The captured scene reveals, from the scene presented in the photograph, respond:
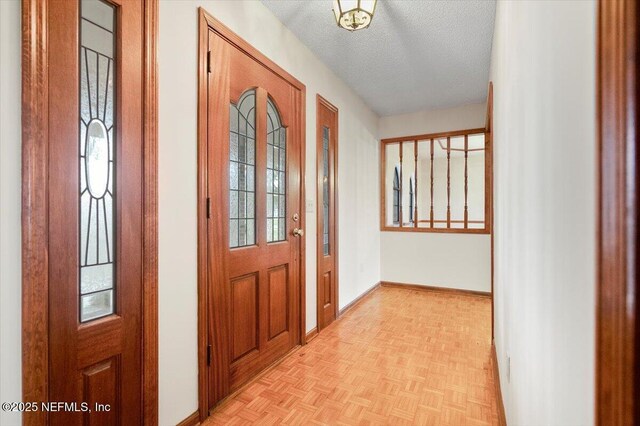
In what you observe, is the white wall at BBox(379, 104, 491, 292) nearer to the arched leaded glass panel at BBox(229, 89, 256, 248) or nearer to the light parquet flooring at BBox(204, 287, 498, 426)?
the light parquet flooring at BBox(204, 287, 498, 426)

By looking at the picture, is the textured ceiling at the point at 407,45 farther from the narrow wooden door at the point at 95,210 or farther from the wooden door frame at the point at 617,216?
the wooden door frame at the point at 617,216

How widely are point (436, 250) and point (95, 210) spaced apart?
419cm

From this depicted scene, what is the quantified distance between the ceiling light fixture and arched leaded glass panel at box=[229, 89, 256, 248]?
2.46 ft

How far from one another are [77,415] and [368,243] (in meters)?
3.64

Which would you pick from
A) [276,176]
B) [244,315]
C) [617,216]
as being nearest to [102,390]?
[244,315]

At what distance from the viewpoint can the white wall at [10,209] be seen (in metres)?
1.04

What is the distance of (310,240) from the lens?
2920mm

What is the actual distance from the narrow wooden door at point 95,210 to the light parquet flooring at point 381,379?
716 mm

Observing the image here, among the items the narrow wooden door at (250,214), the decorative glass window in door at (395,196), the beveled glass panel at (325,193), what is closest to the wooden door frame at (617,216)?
the narrow wooden door at (250,214)

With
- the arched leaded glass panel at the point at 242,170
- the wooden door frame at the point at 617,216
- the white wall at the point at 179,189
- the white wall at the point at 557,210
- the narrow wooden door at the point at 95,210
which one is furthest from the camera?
the arched leaded glass panel at the point at 242,170

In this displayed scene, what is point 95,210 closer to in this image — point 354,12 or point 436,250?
point 354,12

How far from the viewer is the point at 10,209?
106 cm

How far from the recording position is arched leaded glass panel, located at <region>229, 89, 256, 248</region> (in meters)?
2.05

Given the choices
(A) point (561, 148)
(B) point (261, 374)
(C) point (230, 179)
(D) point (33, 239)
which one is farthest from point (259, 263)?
(A) point (561, 148)
